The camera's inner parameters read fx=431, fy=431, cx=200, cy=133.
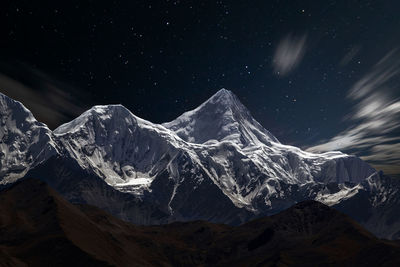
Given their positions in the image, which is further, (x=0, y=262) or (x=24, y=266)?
(x=24, y=266)

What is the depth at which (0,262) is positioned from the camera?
182 meters

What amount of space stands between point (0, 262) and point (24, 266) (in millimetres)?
18757

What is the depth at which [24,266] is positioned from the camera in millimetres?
199125
